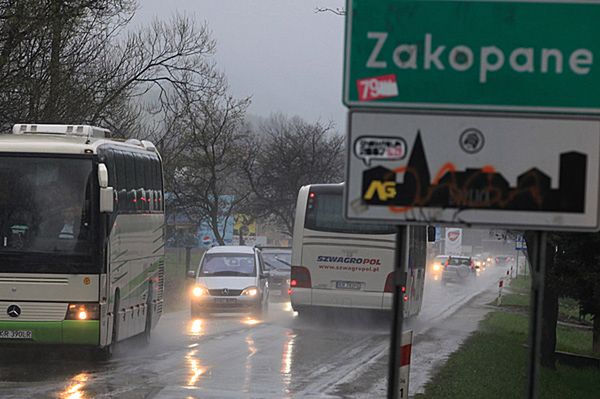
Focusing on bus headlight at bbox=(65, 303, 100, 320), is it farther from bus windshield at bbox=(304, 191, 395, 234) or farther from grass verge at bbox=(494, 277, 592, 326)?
grass verge at bbox=(494, 277, 592, 326)

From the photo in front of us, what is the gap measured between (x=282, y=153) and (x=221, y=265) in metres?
33.4

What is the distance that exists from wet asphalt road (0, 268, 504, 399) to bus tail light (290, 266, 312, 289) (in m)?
0.95

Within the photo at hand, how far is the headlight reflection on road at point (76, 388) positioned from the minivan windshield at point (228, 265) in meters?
14.9

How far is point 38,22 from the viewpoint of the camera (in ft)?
78.3

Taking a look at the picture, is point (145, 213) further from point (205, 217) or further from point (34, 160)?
point (205, 217)

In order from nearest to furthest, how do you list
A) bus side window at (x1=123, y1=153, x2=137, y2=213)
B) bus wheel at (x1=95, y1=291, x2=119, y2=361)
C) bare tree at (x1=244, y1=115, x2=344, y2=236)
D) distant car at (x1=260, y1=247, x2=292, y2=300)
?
bus wheel at (x1=95, y1=291, x2=119, y2=361) < bus side window at (x1=123, y1=153, x2=137, y2=213) < distant car at (x1=260, y1=247, x2=292, y2=300) < bare tree at (x1=244, y1=115, x2=344, y2=236)

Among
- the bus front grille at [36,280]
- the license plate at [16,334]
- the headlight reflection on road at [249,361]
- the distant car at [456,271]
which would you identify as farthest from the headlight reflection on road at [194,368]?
the distant car at [456,271]

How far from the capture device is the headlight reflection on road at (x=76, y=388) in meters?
14.1

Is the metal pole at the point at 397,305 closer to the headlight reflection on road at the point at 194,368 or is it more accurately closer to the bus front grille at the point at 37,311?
the headlight reflection on road at the point at 194,368

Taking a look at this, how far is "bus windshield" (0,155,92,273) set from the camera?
1759 cm

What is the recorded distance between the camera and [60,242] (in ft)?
58.1

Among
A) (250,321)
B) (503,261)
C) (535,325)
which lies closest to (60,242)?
(250,321)

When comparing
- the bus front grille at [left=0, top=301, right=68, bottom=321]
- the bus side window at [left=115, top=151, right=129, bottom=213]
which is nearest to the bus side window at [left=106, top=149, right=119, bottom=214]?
the bus side window at [left=115, top=151, right=129, bottom=213]

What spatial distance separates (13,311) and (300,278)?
37.3 feet
